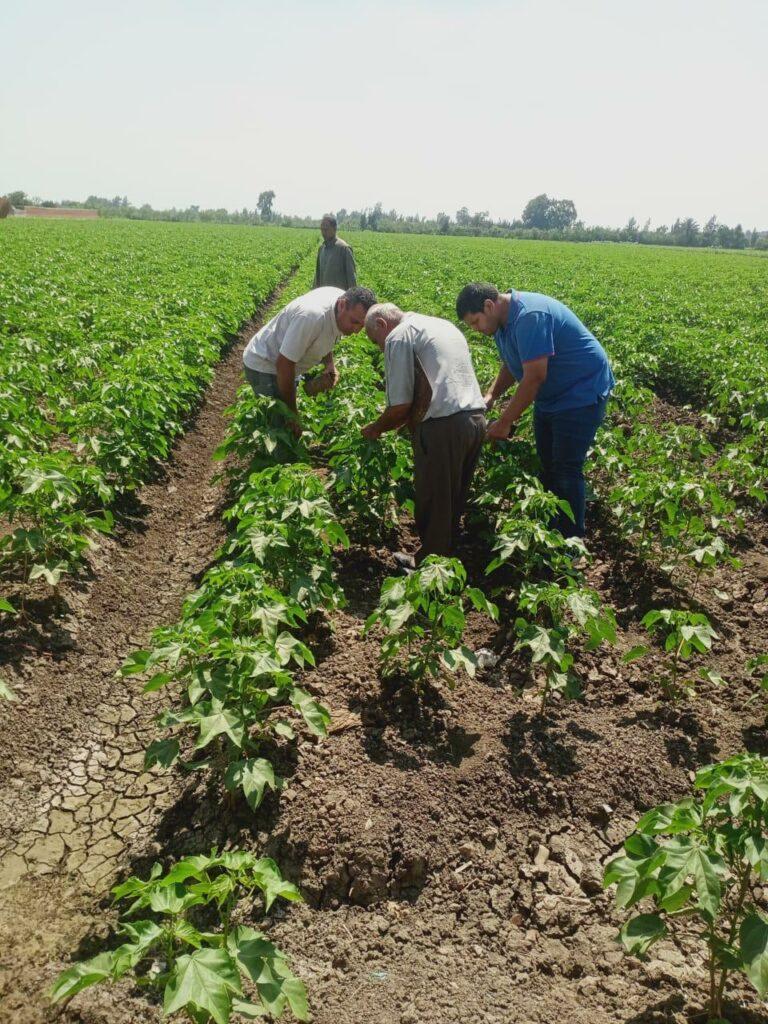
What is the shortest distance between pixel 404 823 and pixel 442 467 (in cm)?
215

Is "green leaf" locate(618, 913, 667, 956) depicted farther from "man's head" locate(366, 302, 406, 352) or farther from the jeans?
"man's head" locate(366, 302, 406, 352)

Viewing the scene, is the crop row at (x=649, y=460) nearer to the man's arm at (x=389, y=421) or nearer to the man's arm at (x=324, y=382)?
the man's arm at (x=389, y=421)

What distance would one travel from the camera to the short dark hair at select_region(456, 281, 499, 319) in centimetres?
432

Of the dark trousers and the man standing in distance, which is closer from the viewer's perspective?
the dark trousers

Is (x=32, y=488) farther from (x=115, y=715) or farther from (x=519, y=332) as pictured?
(x=519, y=332)

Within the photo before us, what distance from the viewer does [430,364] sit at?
4.17 metres

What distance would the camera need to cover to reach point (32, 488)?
388 cm

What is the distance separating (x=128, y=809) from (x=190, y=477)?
4.38m

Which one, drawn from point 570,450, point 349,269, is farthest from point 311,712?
point 349,269

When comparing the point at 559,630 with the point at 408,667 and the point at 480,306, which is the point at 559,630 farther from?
the point at 480,306

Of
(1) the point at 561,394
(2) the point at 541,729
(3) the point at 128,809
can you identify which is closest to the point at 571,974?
(2) the point at 541,729

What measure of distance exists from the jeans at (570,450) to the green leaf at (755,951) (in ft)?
9.73

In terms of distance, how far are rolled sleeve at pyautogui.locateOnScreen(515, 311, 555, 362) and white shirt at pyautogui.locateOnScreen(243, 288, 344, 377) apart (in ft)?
4.40

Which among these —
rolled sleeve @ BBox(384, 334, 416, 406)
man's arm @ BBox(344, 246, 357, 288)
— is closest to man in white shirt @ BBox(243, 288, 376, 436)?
rolled sleeve @ BBox(384, 334, 416, 406)
